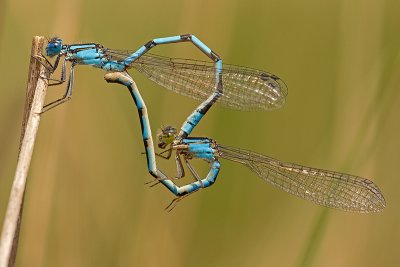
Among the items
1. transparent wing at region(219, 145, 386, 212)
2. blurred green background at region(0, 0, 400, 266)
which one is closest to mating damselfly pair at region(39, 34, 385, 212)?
transparent wing at region(219, 145, 386, 212)

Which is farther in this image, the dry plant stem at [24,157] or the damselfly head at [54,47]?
A: the damselfly head at [54,47]

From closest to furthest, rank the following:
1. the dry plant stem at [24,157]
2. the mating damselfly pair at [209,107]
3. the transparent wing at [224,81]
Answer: the dry plant stem at [24,157]
the mating damselfly pair at [209,107]
the transparent wing at [224,81]

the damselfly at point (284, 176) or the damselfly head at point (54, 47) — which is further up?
the damselfly head at point (54, 47)

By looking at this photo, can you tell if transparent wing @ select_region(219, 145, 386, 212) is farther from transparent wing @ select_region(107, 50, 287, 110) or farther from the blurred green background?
transparent wing @ select_region(107, 50, 287, 110)

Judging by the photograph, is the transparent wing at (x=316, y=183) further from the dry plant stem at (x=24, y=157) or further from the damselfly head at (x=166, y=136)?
the dry plant stem at (x=24, y=157)

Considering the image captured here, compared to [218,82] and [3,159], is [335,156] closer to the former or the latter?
[218,82]

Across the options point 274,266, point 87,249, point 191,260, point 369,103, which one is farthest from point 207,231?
point 369,103

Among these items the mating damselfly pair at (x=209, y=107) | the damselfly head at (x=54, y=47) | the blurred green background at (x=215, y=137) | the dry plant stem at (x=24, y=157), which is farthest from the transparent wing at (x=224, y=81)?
the dry plant stem at (x=24, y=157)

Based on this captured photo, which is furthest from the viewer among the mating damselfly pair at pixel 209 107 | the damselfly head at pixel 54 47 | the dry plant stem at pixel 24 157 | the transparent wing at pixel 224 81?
the transparent wing at pixel 224 81

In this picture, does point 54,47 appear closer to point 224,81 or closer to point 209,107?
point 209,107
